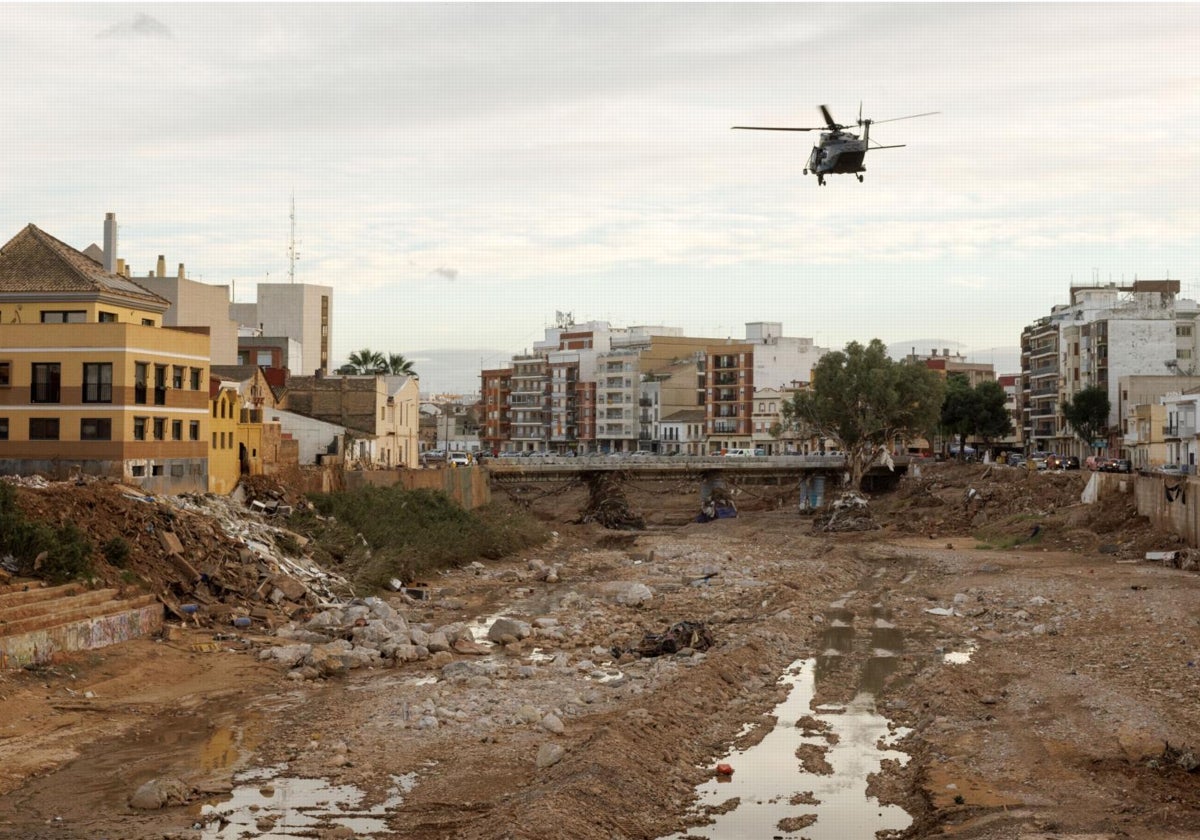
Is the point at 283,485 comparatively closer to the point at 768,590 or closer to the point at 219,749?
the point at 768,590

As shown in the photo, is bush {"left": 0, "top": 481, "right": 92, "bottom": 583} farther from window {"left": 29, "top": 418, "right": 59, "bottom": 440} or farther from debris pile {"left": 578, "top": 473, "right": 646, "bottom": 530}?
debris pile {"left": 578, "top": 473, "right": 646, "bottom": 530}

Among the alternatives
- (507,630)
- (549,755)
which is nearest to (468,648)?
(507,630)

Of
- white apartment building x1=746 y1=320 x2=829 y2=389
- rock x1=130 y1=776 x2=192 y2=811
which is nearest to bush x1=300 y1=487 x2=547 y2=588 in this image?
rock x1=130 y1=776 x2=192 y2=811

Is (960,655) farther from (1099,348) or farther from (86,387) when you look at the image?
(1099,348)

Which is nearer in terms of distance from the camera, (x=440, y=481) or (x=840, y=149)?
(x=840, y=149)

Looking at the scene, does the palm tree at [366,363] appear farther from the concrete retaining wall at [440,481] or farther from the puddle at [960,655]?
the puddle at [960,655]

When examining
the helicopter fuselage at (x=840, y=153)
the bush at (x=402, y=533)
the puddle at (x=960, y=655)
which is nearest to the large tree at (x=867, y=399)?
the bush at (x=402, y=533)
